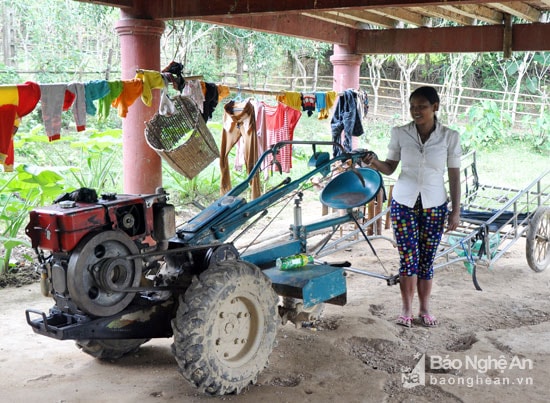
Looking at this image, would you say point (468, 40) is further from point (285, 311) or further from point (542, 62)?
point (542, 62)

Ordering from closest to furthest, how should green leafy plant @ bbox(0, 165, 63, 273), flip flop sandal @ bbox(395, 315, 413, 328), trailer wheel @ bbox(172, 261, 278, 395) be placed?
trailer wheel @ bbox(172, 261, 278, 395)
flip flop sandal @ bbox(395, 315, 413, 328)
green leafy plant @ bbox(0, 165, 63, 273)

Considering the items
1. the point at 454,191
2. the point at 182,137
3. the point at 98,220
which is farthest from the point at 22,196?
the point at 454,191

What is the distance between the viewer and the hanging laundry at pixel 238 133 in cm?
712

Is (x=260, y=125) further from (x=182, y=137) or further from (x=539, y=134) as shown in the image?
(x=539, y=134)

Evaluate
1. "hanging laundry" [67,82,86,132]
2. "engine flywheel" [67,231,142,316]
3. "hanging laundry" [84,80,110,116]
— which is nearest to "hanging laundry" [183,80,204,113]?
"hanging laundry" [84,80,110,116]

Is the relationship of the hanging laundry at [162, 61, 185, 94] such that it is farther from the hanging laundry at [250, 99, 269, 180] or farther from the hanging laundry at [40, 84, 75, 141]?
the hanging laundry at [250, 99, 269, 180]

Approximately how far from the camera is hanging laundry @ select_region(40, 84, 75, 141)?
435cm

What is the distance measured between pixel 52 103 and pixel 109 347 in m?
1.87

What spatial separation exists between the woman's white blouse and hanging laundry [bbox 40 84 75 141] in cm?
269

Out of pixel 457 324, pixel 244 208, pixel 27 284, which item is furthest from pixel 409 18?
pixel 27 284

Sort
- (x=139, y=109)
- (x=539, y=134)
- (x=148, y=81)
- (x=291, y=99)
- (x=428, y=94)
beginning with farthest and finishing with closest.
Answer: (x=539, y=134) → (x=291, y=99) → (x=139, y=109) → (x=148, y=81) → (x=428, y=94)

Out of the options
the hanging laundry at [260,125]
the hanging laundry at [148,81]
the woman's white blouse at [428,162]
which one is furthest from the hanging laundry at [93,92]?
the hanging laundry at [260,125]

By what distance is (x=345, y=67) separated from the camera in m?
9.21

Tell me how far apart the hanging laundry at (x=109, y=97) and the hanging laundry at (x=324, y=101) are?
3.28 metres
